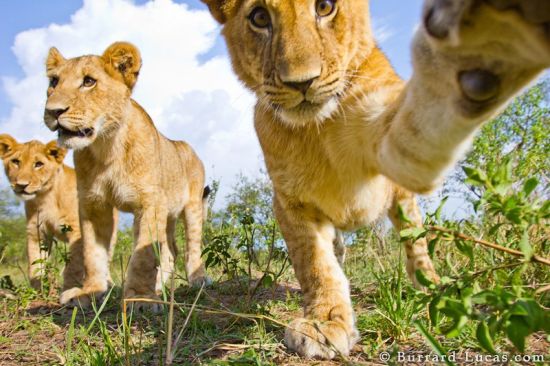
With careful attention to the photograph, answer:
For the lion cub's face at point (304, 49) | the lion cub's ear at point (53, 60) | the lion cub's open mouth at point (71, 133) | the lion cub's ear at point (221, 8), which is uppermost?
the lion cub's ear at point (53, 60)

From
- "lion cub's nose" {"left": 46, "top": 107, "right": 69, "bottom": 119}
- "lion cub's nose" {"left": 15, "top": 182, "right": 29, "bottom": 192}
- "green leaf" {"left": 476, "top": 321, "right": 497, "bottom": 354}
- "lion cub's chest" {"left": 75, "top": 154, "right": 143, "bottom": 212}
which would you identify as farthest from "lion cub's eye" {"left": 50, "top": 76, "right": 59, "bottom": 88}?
"green leaf" {"left": 476, "top": 321, "right": 497, "bottom": 354}

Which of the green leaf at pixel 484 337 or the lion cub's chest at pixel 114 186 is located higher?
the lion cub's chest at pixel 114 186

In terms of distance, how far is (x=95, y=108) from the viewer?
Result: 550cm

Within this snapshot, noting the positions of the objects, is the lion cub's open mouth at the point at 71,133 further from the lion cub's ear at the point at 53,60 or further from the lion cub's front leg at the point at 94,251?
the lion cub's ear at the point at 53,60

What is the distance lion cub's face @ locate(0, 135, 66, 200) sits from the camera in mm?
7716

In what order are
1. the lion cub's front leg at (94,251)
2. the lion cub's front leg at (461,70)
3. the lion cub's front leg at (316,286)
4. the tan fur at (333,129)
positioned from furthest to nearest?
the lion cub's front leg at (94,251) → the lion cub's front leg at (316,286) → the tan fur at (333,129) → the lion cub's front leg at (461,70)

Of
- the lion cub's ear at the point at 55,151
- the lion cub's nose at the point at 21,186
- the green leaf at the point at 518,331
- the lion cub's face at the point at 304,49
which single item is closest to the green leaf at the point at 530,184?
the green leaf at the point at 518,331

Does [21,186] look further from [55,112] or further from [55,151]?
[55,112]

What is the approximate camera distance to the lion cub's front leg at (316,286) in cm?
277

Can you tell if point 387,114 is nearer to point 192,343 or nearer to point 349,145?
point 349,145

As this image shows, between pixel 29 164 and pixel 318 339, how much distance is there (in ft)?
20.8

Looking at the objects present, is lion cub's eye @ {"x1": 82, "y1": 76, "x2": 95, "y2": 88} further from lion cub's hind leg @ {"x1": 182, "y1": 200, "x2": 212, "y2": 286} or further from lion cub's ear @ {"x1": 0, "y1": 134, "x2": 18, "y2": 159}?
lion cub's ear @ {"x1": 0, "y1": 134, "x2": 18, "y2": 159}

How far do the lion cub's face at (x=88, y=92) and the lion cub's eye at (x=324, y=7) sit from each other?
308cm

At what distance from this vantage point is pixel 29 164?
25.8 feet
